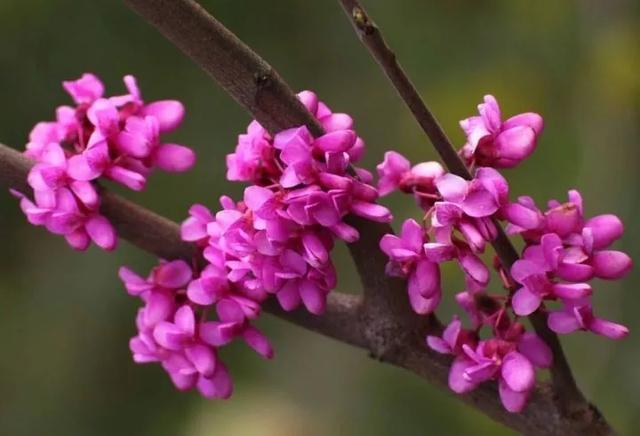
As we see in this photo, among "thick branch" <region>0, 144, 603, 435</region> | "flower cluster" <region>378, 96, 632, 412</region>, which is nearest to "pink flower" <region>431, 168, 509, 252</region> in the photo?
"flower cluster" <region>378, 96, 632, 412</region>

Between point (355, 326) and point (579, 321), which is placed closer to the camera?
point (579, 321)

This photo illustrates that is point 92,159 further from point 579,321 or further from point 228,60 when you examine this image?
point 579,321

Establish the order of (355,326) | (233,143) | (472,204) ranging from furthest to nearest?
1. (233,143)
2. (355,326)
3. (472,204)

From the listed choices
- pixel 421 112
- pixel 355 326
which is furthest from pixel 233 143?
pixel 421 112

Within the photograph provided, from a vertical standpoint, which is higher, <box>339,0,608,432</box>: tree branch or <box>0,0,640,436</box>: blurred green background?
<box>339,0,608,432</box>: tree branch

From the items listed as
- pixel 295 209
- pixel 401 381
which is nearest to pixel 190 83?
pixel 401 381

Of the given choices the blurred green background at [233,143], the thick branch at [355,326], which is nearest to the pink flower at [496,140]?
the thick branch at [355,326]

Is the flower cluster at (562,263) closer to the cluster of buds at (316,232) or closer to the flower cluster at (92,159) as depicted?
the cluster of buds at (316,232)

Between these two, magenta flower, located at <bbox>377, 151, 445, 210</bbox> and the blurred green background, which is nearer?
magenta flower, located at <bbox>377, 151, 445, 210</bbox>

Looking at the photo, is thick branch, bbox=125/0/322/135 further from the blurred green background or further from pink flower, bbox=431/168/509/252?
the blurred green background
